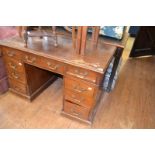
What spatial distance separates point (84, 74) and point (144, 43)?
Answer: 2631 millimetres

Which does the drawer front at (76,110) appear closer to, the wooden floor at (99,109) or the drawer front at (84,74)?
the wooden floor at (99,109)

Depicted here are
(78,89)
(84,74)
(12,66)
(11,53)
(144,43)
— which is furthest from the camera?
(144,43)

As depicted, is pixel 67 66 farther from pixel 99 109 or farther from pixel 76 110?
pixel 99 109

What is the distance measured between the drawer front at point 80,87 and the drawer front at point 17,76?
1.84 feet

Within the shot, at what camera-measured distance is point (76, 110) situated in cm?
162

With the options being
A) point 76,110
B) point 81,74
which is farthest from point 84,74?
point 76,110

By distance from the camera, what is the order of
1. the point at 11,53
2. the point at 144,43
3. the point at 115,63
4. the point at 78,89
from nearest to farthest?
the point at 78,89
the point at 11,53
the point at 115,63
the point at 144,43

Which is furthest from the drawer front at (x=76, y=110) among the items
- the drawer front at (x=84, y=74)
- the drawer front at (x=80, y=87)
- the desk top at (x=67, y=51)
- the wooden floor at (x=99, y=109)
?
the desk top at (x=67, y=51)

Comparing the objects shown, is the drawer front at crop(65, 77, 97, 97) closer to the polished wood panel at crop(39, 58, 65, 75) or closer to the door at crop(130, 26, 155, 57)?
the polished wood panel at crop(39, 58, 65, 75)

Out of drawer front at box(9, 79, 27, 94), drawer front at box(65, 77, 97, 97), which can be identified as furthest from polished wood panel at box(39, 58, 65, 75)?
drawer front at box(9, 79, 27, 94)

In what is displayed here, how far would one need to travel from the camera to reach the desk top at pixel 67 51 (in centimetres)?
128

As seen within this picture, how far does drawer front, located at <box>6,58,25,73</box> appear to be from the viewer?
1617 mm

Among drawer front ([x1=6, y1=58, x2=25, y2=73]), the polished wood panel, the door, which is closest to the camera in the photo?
the polished wood panel
